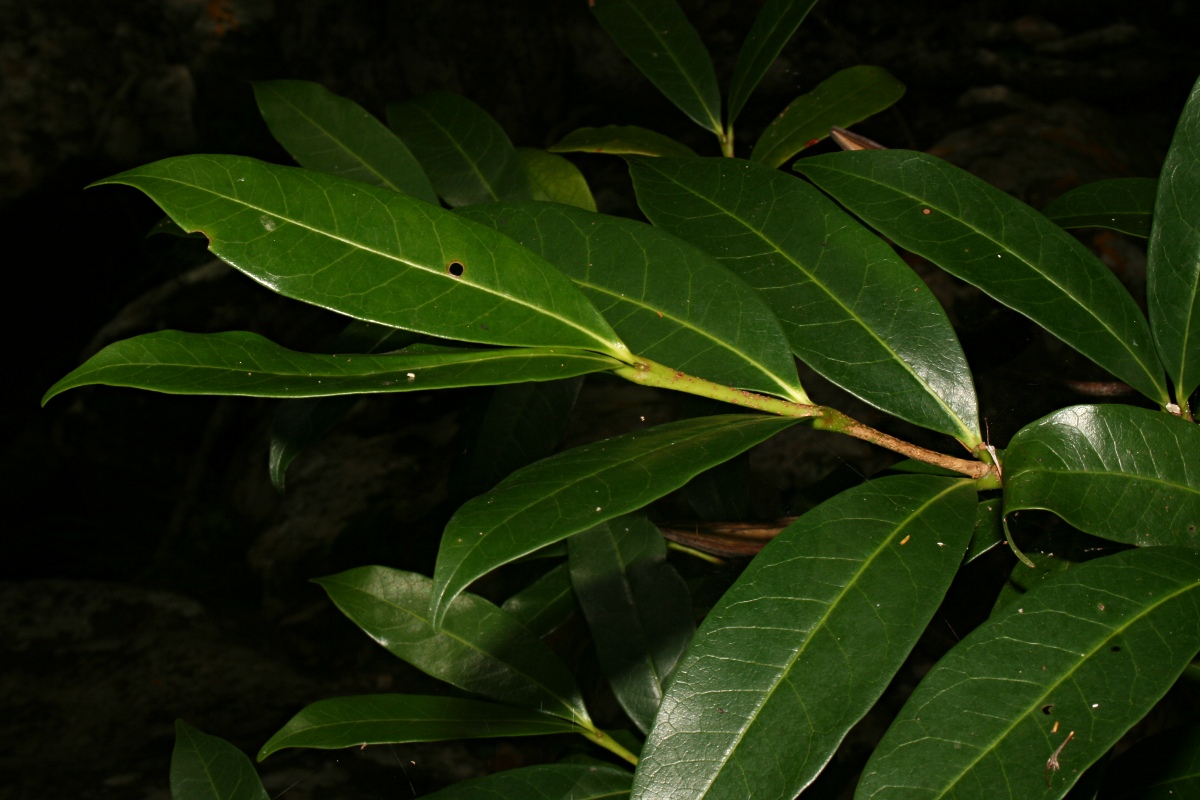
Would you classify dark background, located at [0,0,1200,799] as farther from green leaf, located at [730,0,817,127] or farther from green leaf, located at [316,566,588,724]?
green leaf, located at [730,0,817,127]

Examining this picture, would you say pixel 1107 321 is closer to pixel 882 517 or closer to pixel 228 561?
pixel 882 517

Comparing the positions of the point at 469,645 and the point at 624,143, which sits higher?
the point at 624,143

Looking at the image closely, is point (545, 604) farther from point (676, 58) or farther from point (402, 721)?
point (676, 58)

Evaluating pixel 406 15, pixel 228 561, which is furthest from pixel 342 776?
pixel 406 15

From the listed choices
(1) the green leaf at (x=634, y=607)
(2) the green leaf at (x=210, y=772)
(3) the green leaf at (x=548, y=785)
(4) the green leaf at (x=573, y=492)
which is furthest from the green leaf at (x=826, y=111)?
(2) the green leaf at (x=210, y=772)

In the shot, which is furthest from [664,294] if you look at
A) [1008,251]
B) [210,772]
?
[210,772]
